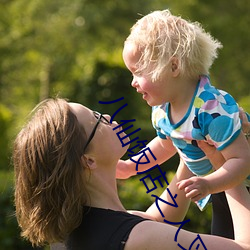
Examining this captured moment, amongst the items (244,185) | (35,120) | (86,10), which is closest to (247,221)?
(244,185)

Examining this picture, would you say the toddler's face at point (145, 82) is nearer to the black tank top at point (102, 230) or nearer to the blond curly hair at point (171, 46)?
the blond curly hair at point (171, 46)

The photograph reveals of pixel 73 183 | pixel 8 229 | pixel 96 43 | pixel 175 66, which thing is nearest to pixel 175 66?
pixel 175 66

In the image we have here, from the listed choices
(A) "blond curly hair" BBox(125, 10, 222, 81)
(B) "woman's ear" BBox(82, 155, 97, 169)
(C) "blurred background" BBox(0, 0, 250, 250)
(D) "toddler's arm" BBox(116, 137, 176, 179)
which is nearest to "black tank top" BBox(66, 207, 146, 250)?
(B) "woman's ear" BBox(82, 155, 97, 169)

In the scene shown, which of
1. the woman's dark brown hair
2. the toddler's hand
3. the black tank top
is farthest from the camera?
the woman's dark brown hair

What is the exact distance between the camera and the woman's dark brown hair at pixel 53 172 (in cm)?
272

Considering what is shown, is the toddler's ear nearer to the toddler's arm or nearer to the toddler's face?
the toddler's face

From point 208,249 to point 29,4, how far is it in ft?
40.8

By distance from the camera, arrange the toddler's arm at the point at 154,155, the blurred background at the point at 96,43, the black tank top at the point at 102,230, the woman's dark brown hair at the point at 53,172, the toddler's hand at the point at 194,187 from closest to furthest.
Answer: the toddler's hand at the point at 194,187 < the black tank top at the point at 102,230 < the woman's dark brown hair at the point at 53,172 < the toddler's arm at the point at 154,155 < the blurred background at the point at 96,43

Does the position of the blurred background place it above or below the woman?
below

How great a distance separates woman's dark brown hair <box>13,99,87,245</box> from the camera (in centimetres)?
272

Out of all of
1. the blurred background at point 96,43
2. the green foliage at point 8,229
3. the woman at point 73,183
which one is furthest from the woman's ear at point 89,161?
the blurred background at point 96,43

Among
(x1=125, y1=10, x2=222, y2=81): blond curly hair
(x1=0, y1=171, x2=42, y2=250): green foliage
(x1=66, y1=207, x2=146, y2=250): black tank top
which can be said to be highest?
(x1=125, y1=10, x2=222, y2=81): blond curly hair

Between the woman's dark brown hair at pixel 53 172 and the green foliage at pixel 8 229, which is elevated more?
the woman's dark brown hair at pixel 53 172

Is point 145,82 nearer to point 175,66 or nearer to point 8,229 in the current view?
point 175,66
